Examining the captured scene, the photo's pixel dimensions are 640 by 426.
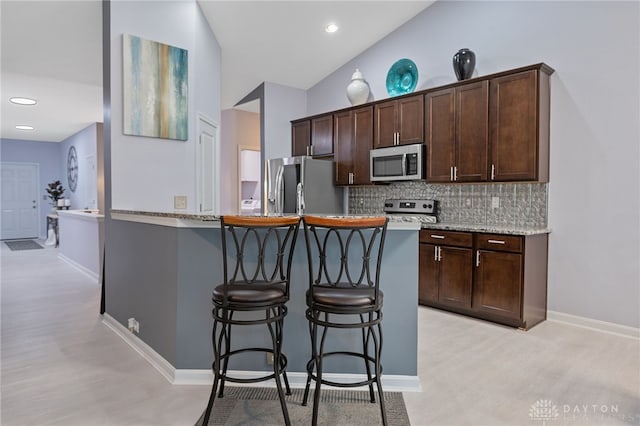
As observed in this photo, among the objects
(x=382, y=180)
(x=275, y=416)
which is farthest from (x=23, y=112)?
(x=275, y=416)

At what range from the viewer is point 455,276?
375 cm

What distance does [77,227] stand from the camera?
6.08 metres

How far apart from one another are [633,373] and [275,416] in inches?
92.5

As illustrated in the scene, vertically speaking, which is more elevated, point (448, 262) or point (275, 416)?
point (448, 262)

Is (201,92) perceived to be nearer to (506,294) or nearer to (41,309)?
(41,309)

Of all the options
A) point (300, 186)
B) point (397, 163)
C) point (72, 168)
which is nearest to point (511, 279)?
point (397, 163)

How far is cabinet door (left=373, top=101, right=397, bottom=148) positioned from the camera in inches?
179

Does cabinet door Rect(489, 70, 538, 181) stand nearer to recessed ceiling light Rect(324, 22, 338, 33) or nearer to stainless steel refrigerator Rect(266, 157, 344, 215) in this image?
recessed ceiling light Rect(324, 22, 338, 33)

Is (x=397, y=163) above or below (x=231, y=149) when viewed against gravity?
below

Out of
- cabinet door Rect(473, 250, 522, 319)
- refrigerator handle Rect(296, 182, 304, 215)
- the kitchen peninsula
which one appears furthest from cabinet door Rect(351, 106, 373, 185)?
the kitchen peninsula

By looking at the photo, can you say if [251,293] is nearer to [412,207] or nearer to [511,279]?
[511,279]

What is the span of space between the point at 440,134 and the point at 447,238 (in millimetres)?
1151

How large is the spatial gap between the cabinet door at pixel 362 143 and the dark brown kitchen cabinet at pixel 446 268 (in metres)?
1.27

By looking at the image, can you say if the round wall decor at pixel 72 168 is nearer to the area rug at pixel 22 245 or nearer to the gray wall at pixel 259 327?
the area rug at pixel 22 245
